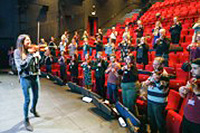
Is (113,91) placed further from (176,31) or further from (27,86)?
(176,31)

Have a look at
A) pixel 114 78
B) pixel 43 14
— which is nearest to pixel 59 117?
pixel 114 78

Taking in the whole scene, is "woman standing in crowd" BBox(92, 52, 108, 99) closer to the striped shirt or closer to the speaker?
the striped shirt

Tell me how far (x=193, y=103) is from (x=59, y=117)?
2.33m

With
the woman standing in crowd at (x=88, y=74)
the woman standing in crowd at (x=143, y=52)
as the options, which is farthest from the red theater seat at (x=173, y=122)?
the woman standing in crowd at (x=88, y=74)

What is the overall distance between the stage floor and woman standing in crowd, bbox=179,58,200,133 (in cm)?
122

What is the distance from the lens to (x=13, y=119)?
10.1ft

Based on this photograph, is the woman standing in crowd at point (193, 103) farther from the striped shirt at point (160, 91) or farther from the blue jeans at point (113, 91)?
the blue jeans at point (113, 91)

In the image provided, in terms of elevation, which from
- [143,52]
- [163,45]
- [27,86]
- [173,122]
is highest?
[163,45]

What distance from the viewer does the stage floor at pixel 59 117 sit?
2.77 m

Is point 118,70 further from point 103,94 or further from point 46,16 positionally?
point 46,16

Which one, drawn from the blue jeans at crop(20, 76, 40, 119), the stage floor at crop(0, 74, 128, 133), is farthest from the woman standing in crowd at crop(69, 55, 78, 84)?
the blue jeans at crop(20, 76, 40, 119)

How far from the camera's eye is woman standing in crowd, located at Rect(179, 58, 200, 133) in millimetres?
1643

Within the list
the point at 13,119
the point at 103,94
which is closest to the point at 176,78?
the point at 103,94

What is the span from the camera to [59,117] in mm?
3217
